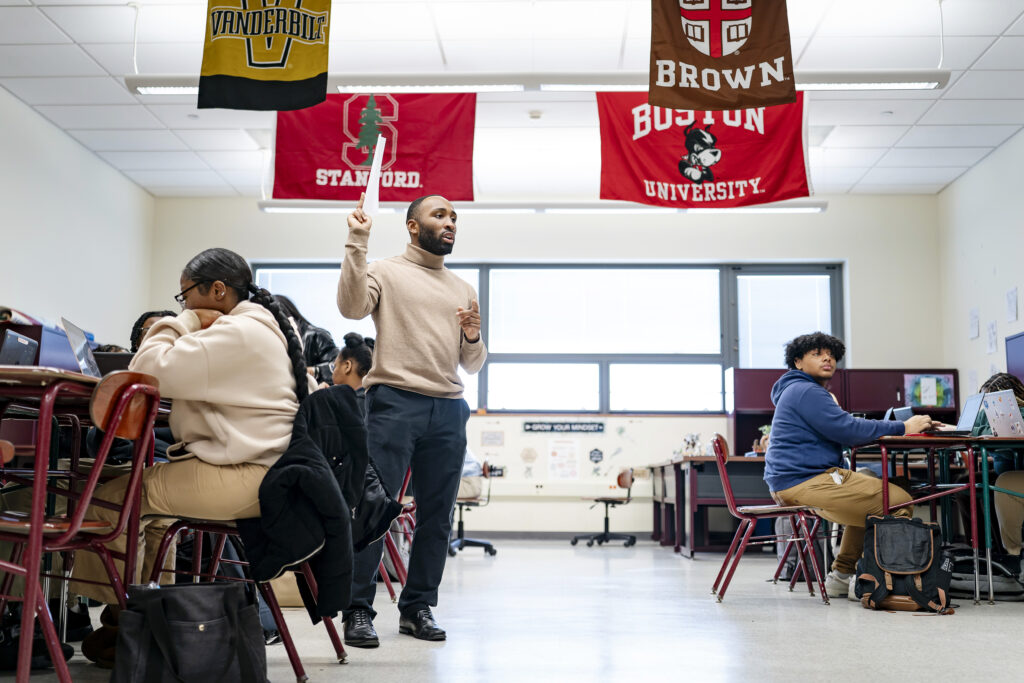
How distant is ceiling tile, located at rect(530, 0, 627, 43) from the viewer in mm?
5891

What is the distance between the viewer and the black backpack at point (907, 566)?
410 centimetres

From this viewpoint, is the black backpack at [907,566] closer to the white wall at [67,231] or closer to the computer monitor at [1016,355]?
the computer monitor at [1016,355]

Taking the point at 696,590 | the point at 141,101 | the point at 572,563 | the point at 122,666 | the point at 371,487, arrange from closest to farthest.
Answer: the point at 122,666, the point at 371,487, the point at 696,590, the point at 572,563, the point at 141,101

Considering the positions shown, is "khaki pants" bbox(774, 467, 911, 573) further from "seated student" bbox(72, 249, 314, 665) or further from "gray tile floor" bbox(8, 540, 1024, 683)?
"seated student" bbox(72, 249, 314, 665)

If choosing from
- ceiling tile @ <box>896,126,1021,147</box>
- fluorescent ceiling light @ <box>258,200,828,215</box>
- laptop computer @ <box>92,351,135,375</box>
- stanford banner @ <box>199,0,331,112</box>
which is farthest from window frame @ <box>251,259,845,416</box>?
laptop computer @ <box>92,351,135,375</box>

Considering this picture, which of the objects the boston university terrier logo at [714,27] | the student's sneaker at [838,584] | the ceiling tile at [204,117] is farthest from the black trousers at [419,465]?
the ceiling tile at [204,117]

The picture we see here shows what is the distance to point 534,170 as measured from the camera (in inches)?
355

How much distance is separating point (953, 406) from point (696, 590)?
5.02 m

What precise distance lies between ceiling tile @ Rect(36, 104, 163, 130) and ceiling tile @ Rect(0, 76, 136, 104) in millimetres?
101

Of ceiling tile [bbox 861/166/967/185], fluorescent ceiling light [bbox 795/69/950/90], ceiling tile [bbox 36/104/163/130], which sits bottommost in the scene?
fluorescent ceiling light [bbox 795/69/950/90]

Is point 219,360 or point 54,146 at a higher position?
point 54,146

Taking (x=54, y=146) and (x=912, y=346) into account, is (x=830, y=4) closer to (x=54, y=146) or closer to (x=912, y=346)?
(x=912, y=346)

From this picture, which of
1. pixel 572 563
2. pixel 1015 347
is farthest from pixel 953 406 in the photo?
pixel 572 563

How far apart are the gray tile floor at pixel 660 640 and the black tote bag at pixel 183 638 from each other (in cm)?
43
